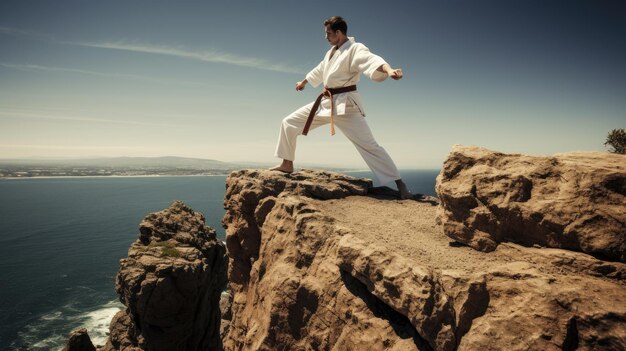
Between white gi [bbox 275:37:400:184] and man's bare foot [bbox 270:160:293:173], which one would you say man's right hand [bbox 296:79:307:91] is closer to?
white gi [bbox 275:37:400:184]

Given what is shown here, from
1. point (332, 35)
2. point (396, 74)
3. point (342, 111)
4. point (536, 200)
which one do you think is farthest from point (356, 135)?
point (536, 200)

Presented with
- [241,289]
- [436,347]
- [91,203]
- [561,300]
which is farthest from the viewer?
[91,203]

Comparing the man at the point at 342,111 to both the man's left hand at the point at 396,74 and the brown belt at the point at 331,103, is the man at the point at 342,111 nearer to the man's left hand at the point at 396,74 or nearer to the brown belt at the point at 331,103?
the brown belt at the point at 331,103

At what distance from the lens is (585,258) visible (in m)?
3.42

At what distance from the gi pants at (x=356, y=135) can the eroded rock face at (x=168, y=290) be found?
38.5 feet

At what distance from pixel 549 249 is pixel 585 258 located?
372mm

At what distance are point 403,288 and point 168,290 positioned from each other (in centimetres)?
1485

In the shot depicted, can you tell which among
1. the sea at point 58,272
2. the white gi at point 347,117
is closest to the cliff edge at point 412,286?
the white gi at point 347,117

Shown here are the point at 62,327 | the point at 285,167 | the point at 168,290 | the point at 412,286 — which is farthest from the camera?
the point at 62,327

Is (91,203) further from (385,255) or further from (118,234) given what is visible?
(385,255)

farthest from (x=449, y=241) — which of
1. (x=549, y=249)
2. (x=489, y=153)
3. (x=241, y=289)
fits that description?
(x=241, y=289)

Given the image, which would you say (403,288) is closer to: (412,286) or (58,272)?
(412,286)

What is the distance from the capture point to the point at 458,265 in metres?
3.99

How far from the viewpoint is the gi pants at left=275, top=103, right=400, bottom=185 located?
711cm
